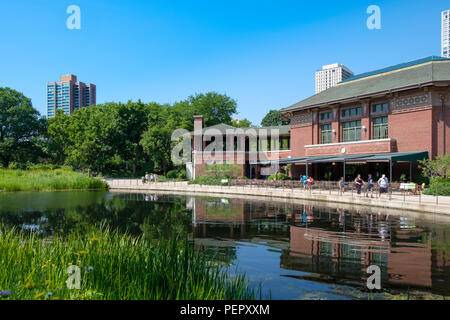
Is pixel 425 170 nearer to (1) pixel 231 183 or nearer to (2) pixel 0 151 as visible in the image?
(1) pixel 231 183

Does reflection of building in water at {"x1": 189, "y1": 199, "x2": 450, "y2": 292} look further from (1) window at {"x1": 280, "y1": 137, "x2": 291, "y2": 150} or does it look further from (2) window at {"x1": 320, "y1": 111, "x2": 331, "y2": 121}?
(1) window at {"x1": 280, "y1": 137, "x2": 291, "y2": 150}

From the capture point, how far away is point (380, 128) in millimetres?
29656

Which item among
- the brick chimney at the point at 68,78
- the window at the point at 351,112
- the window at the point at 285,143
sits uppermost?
the brick chimney at the point at 68,78

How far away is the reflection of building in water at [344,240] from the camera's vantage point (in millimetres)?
7262

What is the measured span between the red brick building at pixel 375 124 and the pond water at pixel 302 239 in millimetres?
12112

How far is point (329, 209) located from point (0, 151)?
182 feet

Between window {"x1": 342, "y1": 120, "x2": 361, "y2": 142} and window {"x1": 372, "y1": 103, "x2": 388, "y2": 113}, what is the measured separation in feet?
6.17

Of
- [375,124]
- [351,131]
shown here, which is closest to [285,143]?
[351,131]

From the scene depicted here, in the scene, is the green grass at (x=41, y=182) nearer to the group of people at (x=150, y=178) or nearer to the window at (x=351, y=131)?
the group of people at (x=150, y=178)

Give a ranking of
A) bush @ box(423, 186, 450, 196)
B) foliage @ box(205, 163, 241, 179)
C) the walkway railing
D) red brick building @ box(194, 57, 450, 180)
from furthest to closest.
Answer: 1. foliage @ box(205, 163, 241, 179)
2. red brick building @ box(194, 57, 450, 180)
3. the walkway railing
4. bush @ box(423, 186, 450, 196)

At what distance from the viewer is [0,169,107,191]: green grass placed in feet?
101

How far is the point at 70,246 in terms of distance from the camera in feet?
20.6

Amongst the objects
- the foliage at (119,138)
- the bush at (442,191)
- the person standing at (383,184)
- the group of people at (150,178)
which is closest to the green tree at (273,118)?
the foliage at (119,138)

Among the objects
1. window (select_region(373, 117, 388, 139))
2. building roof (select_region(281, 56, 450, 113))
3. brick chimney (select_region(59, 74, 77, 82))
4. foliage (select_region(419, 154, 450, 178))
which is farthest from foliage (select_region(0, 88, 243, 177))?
brick chimney (select_region(59, 74, 77, 82))
